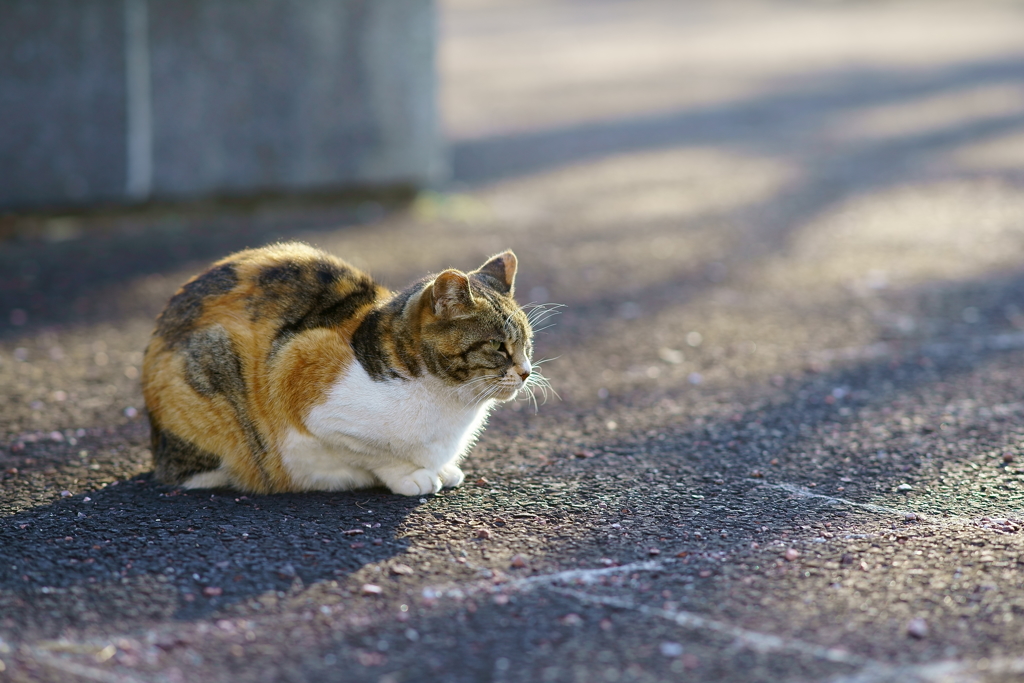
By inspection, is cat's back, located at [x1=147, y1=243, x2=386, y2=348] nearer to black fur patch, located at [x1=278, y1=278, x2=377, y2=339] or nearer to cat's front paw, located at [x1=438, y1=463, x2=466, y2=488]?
black fur patch, located at [x1=278, y1=278, x2=377, y2=339]

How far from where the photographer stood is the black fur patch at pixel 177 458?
3684mm

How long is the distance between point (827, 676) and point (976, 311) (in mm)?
Answer: 4135

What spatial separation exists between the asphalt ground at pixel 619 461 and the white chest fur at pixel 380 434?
0.13 metres

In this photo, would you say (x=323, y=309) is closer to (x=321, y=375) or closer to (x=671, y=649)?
(x=321, y=375)

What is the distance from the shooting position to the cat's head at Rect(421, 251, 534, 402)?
11.5 ft

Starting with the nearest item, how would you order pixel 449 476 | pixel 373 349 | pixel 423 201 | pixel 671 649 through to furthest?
1. pixel 671 649
2. pixel 373 349
3. pixel 449 476
4. pixel 423 201

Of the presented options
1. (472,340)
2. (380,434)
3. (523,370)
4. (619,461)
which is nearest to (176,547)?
(380,434)

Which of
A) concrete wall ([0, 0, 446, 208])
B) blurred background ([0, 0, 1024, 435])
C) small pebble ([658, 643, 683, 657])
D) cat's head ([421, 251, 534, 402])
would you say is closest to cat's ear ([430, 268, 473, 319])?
cat's head ([421, 251, 534, 402])

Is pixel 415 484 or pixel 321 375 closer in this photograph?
pixel 321 375

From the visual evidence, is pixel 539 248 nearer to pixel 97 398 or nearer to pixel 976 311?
pixel 976 311

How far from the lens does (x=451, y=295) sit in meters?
3.47

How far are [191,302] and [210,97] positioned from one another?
473cm

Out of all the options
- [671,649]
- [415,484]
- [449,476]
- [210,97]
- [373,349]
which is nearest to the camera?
[671,649]

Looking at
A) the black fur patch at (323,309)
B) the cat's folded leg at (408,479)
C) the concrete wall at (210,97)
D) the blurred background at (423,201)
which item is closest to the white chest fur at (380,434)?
the cat's folded leg at (408,479)
